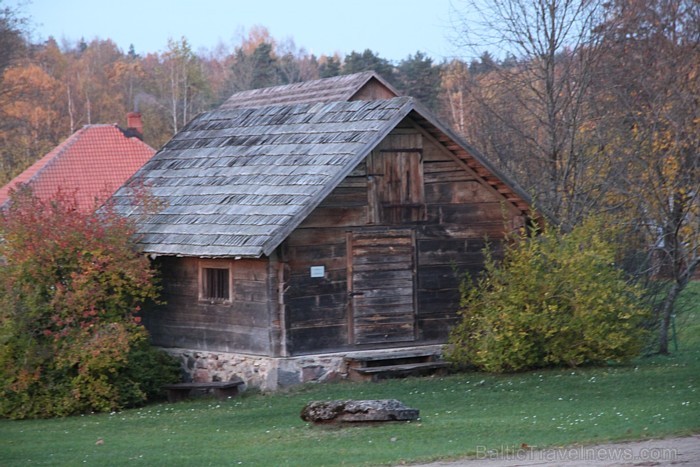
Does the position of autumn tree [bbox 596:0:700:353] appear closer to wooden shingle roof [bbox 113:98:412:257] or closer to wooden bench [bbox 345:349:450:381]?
wooden bench [bbox 345:349:450:381]

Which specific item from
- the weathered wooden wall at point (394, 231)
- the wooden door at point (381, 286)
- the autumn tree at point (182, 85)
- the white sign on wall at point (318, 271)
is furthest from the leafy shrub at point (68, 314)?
the autumn tree at point (182, 85)

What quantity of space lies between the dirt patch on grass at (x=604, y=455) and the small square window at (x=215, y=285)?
8.74 meters

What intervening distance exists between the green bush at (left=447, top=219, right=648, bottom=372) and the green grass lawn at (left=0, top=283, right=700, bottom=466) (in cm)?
35

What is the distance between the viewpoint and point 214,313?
62.1ft

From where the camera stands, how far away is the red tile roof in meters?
41.8

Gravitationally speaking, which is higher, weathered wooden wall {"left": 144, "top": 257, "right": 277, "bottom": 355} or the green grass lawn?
weathered wooden wall {"left": 144, "top": 257, "right": 277, "bottom": 355}

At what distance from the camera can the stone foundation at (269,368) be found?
1767 cm

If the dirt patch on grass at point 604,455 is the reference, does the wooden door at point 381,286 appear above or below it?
above

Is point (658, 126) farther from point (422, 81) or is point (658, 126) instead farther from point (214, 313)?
point (422, 81)

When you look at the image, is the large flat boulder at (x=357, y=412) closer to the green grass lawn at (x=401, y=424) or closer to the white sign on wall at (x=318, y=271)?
the green grass lawn at (x=401, y=424)

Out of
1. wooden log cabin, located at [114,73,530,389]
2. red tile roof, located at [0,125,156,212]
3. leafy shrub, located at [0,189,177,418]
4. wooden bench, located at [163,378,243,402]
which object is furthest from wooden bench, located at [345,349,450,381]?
red tile roof, located at [0,125,156,212]

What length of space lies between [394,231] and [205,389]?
438 cm

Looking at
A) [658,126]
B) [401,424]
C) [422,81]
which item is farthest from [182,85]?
[401,424]

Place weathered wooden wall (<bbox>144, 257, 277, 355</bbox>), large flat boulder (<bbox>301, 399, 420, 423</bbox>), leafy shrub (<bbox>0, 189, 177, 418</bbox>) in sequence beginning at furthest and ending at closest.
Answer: weathered wooden wall (<bbox>144, 257, 277, 355</bbox>) → leafy shrub (<bbox>0, 189, 177, 418</bbox>) → large flat boulder (<bbox>301, 399, 420, 423</bbox>)
